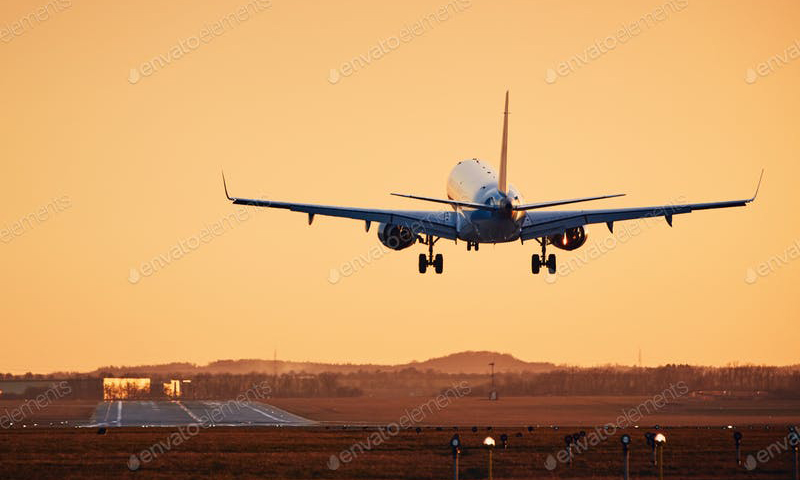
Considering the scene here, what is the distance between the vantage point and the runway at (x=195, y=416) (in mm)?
101562

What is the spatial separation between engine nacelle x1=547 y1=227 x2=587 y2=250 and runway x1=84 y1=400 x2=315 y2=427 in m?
28.0

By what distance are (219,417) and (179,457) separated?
4759cm

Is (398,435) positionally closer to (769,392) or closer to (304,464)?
(304,464)

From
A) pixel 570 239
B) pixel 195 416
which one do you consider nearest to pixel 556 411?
pixel 195 416

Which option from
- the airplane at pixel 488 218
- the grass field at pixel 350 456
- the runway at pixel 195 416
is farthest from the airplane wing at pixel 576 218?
the runway at pixel 195 416

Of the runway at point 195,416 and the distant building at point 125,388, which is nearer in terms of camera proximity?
the runway at point 195,416

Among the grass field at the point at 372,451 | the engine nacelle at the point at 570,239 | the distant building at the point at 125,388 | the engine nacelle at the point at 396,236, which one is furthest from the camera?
the distant building at the point at 125,388

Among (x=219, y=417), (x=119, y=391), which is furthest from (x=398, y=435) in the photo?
(x=119, y=391)

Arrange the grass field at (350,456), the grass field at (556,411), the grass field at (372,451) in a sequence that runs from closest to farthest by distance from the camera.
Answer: the grass field at (350,456) < the grass field at (372,451) < the grass field at (556,411)

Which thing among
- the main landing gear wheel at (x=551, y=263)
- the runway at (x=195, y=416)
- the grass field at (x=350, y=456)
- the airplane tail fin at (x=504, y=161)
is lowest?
the grass field at (x=350, y=456)

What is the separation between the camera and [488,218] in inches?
3093

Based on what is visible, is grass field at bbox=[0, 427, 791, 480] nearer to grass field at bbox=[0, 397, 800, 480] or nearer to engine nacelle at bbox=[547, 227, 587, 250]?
grass field at bbox=[0, 397, 800, 480]

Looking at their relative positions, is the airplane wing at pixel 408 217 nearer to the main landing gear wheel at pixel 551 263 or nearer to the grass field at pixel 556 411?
the main landing gear wheel at pixel 551 263

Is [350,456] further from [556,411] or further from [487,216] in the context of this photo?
[556,411]
